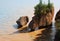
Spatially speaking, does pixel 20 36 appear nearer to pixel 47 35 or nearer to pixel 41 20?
pixel 47 35

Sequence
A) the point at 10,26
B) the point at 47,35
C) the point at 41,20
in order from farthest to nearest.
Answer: the point at 10,26, the point at 41,20, the point at 47,35

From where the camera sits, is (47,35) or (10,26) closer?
(47,35)

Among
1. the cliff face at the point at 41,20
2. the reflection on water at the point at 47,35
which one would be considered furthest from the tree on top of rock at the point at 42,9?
the reflection on water at the point at 47,35

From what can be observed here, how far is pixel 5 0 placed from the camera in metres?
19.4

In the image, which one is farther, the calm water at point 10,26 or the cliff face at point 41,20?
the cliff face at point 41,20

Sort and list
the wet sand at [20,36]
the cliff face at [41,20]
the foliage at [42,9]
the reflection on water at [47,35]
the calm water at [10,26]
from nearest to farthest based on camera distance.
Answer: the reflection on water at [47,35] → the wet sand at [20,36] → the calm water at [10,26] → the cliff face at [41,20] → the foliage at [42,9]

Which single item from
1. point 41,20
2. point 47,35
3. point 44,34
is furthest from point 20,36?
point 41,20

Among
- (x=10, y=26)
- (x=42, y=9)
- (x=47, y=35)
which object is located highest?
(x=42, y=9)

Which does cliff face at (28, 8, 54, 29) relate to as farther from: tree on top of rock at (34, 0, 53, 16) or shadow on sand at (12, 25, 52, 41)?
shadow on sand at (12, 25, 52, 41)

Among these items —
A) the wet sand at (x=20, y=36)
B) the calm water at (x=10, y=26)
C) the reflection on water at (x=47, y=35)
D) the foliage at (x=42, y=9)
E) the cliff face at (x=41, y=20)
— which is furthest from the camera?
the foliage at (x=42, y=9)

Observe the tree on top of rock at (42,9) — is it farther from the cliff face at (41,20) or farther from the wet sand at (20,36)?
the wet sand at (20,36)

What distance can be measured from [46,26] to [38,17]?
0.64m

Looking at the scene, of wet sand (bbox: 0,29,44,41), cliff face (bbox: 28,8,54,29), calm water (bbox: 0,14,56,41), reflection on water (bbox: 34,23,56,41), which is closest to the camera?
reflection on water (bbox: 34,23,56,41)

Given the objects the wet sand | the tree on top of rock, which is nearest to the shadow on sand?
the wet sand
